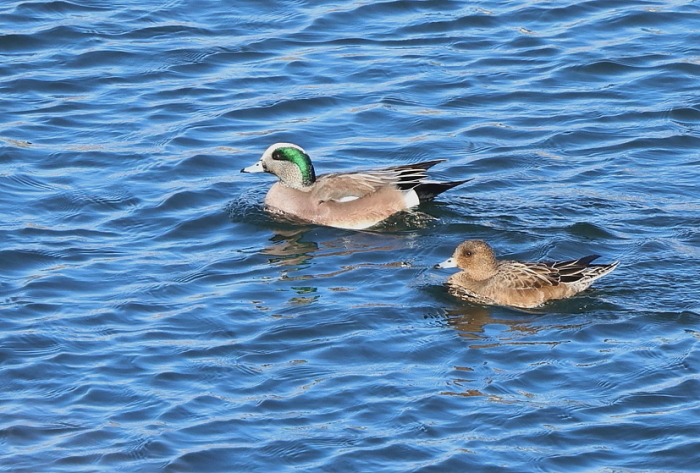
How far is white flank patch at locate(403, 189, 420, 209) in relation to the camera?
1288 centimetres

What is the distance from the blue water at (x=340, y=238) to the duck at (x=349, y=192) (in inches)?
8.5

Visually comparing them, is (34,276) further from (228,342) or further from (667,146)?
(667,146)

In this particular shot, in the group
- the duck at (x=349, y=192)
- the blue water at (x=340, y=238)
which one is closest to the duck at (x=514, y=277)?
the blue water at (x=340, y=238)

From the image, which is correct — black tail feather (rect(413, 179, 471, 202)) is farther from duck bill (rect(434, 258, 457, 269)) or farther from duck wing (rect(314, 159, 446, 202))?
duck bill (rect(434, 258, 457, 269))

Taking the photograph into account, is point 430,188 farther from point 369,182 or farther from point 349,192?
point 349,192

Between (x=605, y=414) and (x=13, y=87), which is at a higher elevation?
(x=13, y=87)

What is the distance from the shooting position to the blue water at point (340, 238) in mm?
8555

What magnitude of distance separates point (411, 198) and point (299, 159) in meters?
1.14

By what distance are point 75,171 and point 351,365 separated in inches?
202

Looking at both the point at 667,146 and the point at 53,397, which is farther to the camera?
the point at 667,146

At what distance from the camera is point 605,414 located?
8.68 metres

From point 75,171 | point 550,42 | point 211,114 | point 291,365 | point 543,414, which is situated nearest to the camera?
point 543,414

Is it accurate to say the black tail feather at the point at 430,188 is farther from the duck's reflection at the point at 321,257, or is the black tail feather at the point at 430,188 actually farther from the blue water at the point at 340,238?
the duck's reflection at the point at 321,257

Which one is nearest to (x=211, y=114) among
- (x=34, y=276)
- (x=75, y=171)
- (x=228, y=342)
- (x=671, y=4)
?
(x=75, y=171)
